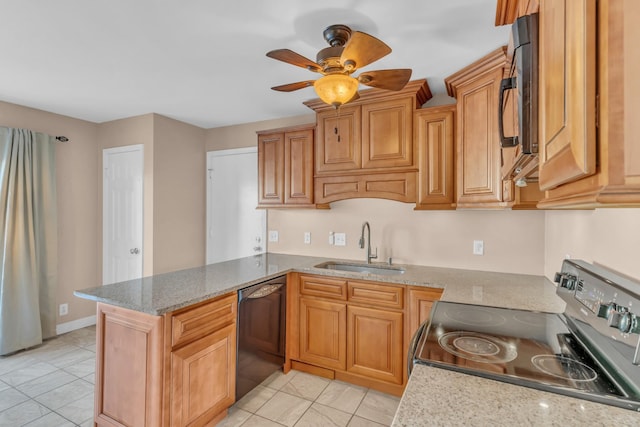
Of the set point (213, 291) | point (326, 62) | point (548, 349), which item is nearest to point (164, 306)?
point (213, 291)

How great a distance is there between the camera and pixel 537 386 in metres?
0.85

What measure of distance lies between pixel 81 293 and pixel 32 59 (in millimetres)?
1710

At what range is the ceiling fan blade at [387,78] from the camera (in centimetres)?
179

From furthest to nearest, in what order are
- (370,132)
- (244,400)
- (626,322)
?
(370,132) → (244,400) → (626,322)

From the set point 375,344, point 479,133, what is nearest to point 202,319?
point 375,344

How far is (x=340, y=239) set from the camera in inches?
124

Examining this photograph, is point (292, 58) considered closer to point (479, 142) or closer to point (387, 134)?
point (387, 134)

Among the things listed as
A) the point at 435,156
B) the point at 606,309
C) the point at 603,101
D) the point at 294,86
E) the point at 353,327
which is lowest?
the point at 353,327

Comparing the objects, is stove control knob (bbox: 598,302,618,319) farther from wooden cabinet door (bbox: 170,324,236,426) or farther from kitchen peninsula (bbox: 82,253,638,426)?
wooden cabinet door (bbox: 170,324,236,426)

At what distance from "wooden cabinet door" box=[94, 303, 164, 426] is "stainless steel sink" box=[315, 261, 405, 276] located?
4.80 ft

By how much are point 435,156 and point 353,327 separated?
1.45 meters

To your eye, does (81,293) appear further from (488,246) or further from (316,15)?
(488,246)

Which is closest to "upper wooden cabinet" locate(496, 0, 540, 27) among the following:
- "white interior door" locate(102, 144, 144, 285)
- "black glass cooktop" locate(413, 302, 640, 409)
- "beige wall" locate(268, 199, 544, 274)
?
"black glass cooktop" locate(413, 302, 640, 409)

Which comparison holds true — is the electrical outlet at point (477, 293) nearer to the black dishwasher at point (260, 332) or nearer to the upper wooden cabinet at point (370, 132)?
→ the upper wooden cabinet at point (370, 132)
